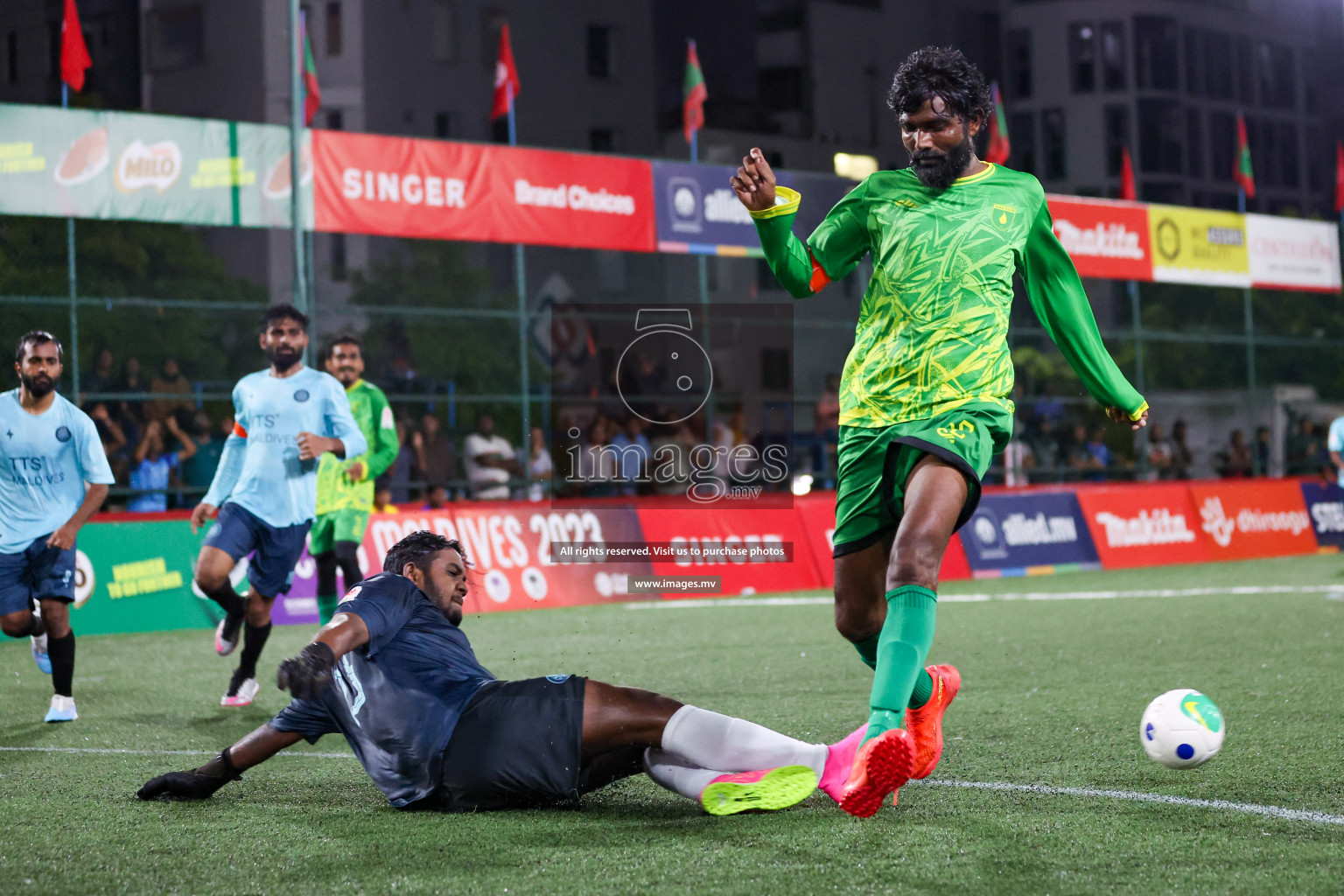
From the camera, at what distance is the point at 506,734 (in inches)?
175

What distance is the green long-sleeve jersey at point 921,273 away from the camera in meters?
4.52

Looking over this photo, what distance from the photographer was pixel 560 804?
4.75 m

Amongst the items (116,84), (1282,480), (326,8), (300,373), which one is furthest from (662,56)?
(300,373)

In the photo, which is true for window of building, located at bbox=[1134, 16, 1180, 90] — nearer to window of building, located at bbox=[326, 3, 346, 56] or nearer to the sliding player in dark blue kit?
window of building, located at bbox=[326, 3, 346, 56]

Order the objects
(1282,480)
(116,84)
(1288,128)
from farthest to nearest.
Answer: (1288,128)
(116,84)
(1282,480)

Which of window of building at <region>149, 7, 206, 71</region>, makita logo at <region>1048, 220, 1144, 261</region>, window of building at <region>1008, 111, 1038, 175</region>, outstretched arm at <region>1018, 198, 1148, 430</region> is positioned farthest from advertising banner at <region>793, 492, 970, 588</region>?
window of building at <region>1008, 111, 1038, 175</region>

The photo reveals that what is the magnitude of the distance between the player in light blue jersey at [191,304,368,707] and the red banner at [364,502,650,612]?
18.8 feet

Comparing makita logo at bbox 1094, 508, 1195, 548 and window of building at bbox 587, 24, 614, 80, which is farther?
window of building at bbox 587, 24, 614, 80

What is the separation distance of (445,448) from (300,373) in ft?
26.7

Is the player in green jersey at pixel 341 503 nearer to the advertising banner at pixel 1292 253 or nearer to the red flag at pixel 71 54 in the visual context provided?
the red flag at pixel 71 54

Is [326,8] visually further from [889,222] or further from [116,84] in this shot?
[889,222]

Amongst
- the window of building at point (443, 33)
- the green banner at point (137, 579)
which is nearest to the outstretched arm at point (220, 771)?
the green banner at point (137, 579)

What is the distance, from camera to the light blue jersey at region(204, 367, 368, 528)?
796 cm

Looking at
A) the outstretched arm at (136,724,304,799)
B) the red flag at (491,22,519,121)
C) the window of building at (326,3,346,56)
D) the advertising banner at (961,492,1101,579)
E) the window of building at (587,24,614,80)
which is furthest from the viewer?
the window of building at (587,24,614,80)
